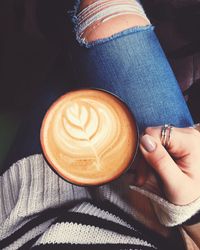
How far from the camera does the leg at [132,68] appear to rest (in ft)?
2.93

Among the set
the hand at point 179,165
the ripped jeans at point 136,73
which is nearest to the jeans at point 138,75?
the ripped jeans at point 136,73

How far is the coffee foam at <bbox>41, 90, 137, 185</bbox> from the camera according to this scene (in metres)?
0.66

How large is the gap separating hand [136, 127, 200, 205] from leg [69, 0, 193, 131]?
163mm

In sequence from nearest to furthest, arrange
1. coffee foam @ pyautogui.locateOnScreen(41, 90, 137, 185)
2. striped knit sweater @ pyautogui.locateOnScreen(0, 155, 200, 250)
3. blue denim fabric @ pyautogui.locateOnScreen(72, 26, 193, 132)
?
coffee foam @ pyautogui.locateOnScreen(41, 90, 137, 185) < striped knit sweater @ pyautogui.locateOnScreen(0, 155, 200, 250) < blue denim fabric @ pyautogui.locateOnScreen(72, 26, 193, 132)

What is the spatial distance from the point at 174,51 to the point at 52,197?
21.2 inches

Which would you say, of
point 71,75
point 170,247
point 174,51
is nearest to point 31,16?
point 71,75

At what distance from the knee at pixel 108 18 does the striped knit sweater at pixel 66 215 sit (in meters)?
0.34

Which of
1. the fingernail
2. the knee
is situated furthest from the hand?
the knee

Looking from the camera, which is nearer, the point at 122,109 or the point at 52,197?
the point at 122,109

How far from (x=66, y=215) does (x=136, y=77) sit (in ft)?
1.17

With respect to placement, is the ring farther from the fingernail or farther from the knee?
the knee

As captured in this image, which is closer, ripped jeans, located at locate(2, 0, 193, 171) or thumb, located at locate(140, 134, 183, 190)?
thumb, located at locate(140, 134, 183, 190)

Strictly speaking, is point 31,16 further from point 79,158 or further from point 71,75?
point 79,158

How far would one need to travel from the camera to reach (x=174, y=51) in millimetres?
1080
